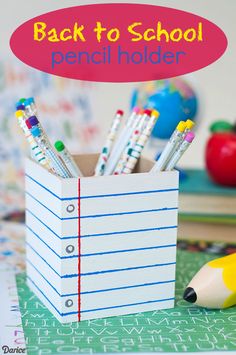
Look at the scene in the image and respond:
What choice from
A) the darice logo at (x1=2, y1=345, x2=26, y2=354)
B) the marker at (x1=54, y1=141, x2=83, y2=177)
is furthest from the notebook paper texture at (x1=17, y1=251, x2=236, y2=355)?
the marker at (x1=54, y1=141, x2=83, y2=177)

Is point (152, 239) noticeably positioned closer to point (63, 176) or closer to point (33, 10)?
point (63, 176)

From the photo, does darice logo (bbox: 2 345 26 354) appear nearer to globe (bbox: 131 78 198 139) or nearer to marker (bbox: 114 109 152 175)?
marker (bbox: 114 109 152 175)

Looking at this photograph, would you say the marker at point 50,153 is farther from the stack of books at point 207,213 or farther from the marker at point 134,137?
the stack of books at point 207,213

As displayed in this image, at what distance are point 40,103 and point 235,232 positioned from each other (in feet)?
1.64

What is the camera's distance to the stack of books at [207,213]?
3.16 feet

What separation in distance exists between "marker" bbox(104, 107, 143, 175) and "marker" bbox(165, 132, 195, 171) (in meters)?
Result: 0.06

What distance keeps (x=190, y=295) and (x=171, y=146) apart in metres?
0.14

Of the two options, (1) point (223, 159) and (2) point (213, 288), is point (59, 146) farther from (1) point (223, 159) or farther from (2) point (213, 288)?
(1) point (223, 159)

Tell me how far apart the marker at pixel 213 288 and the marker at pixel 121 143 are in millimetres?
141

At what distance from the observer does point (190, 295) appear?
0.65 metres

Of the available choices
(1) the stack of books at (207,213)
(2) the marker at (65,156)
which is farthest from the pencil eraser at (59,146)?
(1) the stack of books at (207,213)

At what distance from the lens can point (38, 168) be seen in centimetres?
67

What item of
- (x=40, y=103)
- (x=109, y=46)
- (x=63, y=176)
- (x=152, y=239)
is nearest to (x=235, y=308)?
(x=152, y=239)

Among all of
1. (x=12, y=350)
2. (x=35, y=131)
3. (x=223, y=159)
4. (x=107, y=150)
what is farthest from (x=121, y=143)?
(x=223, y=159)
